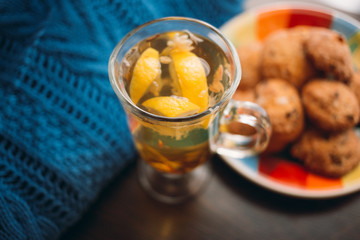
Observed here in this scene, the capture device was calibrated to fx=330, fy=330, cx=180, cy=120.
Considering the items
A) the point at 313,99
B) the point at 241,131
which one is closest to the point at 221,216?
the point at 241,131

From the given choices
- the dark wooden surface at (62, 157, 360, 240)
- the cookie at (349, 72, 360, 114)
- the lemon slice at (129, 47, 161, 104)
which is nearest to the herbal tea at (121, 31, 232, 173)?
the lemon slice at (129, 47, 161, 104)

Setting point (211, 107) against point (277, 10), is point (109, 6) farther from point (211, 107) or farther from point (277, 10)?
point (277, 10)

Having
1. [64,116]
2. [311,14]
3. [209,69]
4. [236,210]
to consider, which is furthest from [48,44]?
[311,14]

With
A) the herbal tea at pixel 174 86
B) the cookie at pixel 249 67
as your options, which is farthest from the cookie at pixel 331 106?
the herbal tea at pixel 174 86

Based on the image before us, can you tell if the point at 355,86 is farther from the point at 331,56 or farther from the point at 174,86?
the point at 174,86

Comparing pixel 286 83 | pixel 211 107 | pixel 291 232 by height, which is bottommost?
pixel 291 232

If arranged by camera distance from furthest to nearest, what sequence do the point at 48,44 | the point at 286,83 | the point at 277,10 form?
the point at 277,10 → the point at 286,83 → the point at 48,44
